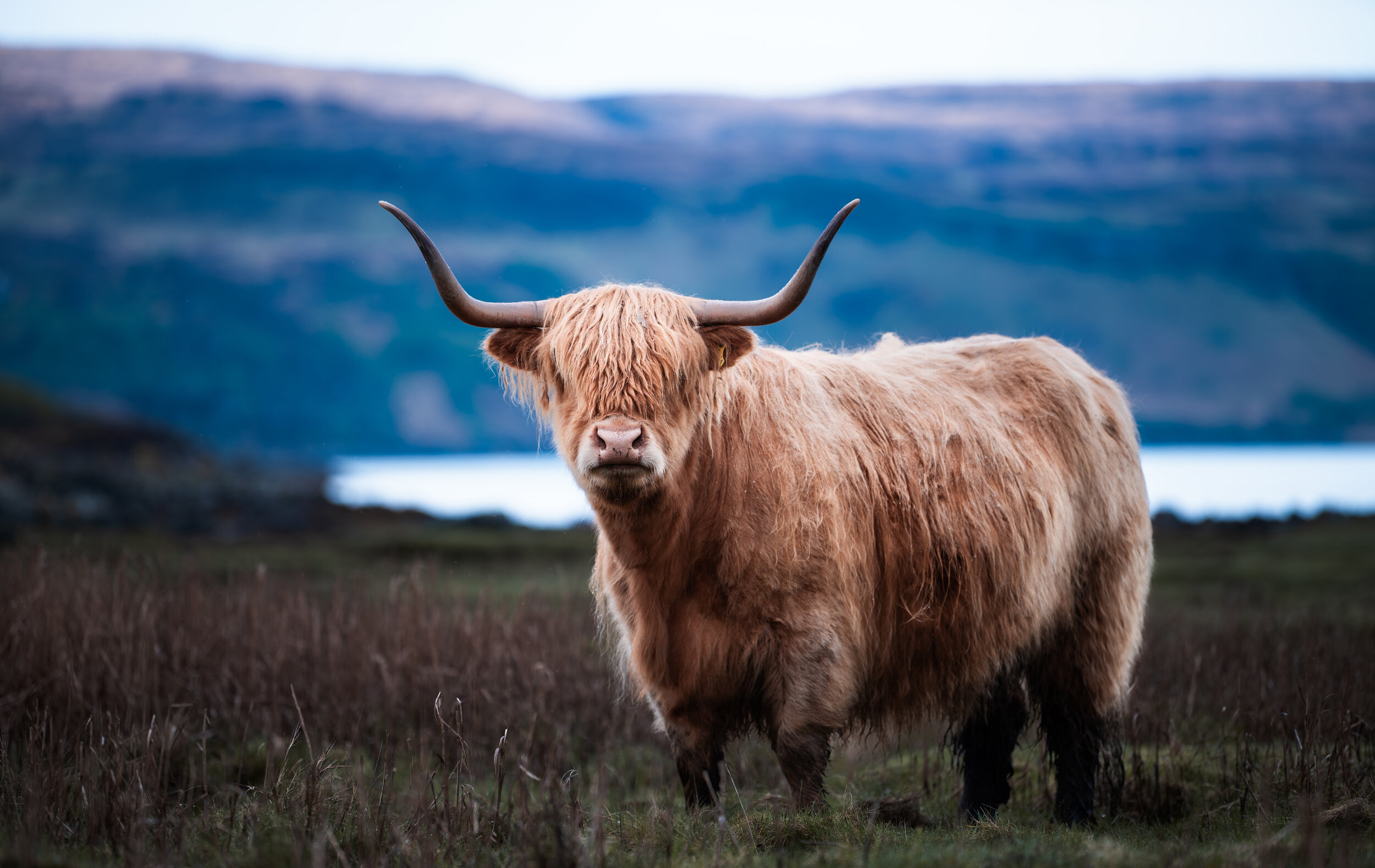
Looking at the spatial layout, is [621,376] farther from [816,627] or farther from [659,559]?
[816,627]

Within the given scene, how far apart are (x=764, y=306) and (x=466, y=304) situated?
4.20 ft

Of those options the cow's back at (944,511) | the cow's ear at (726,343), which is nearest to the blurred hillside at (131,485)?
the cow's ear at (726,343)

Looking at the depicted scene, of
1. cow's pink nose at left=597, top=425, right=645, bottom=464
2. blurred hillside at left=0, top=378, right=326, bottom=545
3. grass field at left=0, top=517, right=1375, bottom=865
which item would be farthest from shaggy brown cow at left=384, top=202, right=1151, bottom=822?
blurred hillside at left=0, top=378, right=326, bottom=545

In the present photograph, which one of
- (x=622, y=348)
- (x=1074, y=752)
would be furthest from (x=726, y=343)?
(x=1074, y=752)

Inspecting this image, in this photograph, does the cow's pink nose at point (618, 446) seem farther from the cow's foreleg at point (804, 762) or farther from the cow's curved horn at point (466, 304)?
the cow's foreleg at point (804, 762)

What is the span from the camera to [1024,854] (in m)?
2.91

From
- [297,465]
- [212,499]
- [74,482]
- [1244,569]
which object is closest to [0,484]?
[74,482]

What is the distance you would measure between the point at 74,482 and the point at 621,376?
20.2 metres

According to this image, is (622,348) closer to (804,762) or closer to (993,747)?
(804,762)

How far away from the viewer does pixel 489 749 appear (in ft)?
18.8

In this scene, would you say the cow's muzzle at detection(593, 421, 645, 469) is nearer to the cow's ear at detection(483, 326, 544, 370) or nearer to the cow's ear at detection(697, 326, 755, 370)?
the cow's ear at detection(697, 326, 755, 370)

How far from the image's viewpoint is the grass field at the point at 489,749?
314cm

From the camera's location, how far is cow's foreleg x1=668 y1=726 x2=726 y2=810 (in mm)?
3943

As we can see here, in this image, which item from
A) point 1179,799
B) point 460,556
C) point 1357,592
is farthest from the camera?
point 460,556
